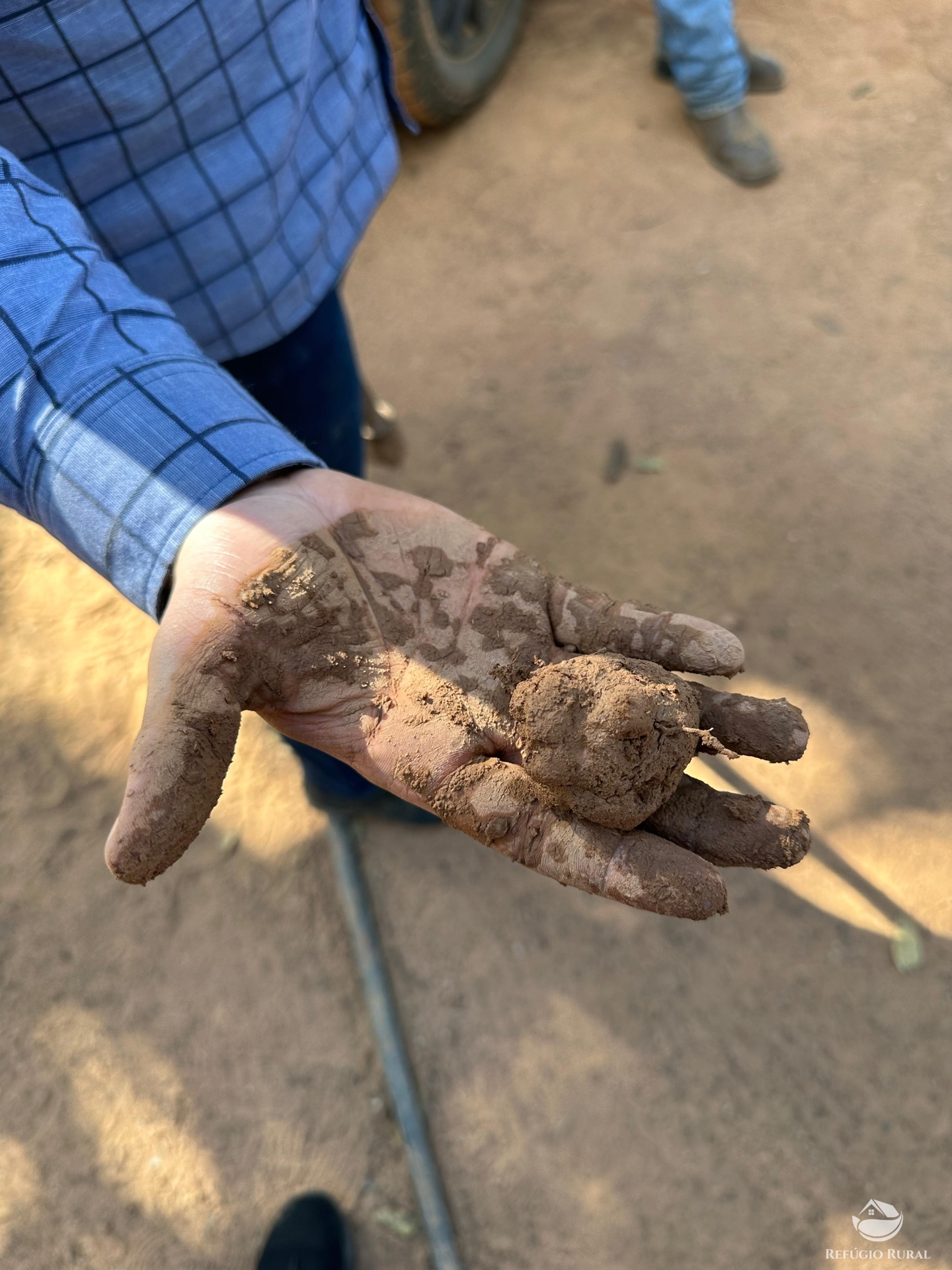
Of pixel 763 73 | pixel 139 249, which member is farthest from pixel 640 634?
pixel 763 73

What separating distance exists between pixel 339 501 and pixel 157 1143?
193cm

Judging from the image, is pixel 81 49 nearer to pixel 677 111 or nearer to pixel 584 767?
pixel 584 767

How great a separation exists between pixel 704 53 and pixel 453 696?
415 cm

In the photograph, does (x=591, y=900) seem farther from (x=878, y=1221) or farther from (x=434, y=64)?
(x=434, y=64)

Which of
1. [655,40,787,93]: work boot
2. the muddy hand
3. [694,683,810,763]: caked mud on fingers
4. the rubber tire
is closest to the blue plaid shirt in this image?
the muddy hand

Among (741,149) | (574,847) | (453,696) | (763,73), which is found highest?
(453,696)

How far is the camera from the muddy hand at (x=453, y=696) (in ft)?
4.78

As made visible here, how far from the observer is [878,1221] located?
225 cm

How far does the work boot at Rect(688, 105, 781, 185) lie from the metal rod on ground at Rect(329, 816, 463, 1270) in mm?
3635

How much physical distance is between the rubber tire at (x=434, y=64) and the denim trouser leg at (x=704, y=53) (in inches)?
38.0

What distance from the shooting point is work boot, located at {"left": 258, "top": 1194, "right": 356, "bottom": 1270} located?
2260 millimetres

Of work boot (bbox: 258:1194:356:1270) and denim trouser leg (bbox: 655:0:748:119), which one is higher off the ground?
denim trouser leg (bbox: 655:0:748:119)

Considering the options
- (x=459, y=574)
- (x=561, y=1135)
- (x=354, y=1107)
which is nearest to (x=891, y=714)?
(x=561, y=1135)

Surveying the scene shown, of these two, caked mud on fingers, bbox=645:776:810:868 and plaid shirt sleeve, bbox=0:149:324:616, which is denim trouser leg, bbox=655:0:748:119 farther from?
caked mud on fingers, bbox=645:776:810:868
